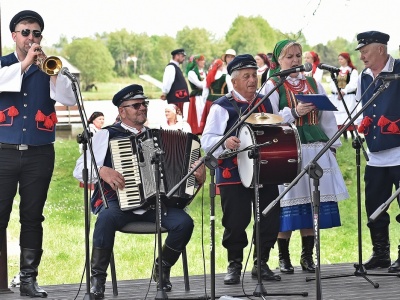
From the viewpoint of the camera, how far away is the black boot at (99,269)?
6668 millimetres

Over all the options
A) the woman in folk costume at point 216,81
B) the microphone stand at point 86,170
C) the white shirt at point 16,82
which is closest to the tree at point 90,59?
the woman in folk costume at point 216,81

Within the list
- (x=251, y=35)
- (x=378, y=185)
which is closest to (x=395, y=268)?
(x=378, y=185)

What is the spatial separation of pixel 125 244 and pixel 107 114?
587 centimetres

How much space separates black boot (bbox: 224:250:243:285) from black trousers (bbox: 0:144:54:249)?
135cm

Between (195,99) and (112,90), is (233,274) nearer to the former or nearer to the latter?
(195,99)

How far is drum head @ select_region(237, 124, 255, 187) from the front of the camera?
6555 mm

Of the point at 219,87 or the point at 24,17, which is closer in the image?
the point at 24,17

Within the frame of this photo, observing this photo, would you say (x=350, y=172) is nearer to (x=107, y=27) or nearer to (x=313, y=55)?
(x=313, y=55)

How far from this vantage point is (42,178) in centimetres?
672

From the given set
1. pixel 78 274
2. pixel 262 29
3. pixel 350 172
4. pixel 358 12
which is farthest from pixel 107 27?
pixel 78 274

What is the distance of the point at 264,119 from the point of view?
6.66 metres

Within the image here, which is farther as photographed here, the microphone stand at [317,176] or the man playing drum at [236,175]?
the man playing drum at [236,175]

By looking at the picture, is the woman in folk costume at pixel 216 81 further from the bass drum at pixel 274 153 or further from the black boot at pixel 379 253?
the bass drum at pixel 274 153

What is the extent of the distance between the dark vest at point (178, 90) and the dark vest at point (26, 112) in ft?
29.6
